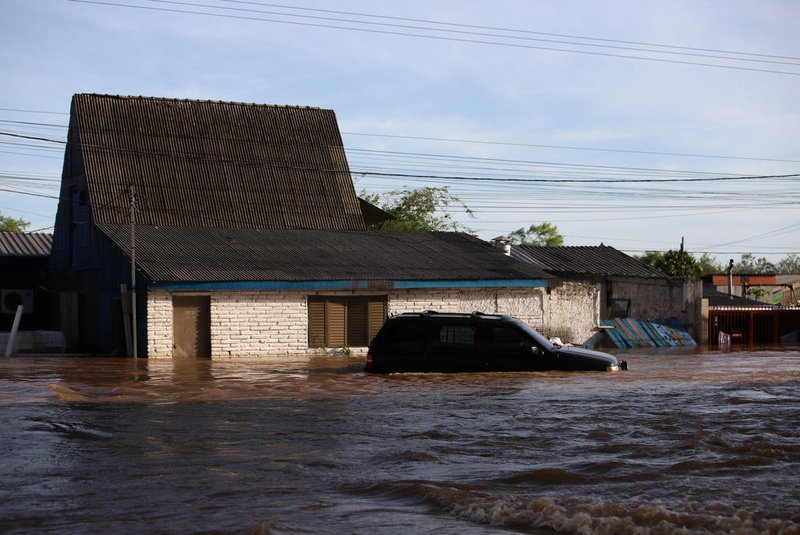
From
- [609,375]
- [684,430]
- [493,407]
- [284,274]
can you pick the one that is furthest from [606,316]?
[684,430]

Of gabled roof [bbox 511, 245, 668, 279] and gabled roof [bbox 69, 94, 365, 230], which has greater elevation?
gabled roof [bbox 69, 94, 365, 230]

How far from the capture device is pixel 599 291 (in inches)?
1369

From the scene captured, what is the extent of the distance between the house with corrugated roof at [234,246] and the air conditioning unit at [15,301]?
2464mm

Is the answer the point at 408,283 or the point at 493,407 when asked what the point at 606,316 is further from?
the point at 493,407

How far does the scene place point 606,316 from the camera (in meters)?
35.7

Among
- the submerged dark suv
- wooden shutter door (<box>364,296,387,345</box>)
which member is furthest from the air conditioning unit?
the submerged dark suv

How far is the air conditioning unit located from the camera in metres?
35.7

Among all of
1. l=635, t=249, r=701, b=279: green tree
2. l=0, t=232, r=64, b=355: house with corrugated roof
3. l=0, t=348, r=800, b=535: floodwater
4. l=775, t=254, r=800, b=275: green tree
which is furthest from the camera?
l=775, t=254, r=800, b=275: green tree

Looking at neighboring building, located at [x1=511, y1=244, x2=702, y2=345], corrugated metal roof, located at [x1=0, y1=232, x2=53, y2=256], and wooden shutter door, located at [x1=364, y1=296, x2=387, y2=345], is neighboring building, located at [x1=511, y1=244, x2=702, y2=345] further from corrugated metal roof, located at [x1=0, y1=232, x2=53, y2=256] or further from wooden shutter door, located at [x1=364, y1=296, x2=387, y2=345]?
corrugated metal roof, located at [x1=0, y1=232, x2=53, y2=256]

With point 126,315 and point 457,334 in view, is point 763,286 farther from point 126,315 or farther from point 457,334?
point 457,334

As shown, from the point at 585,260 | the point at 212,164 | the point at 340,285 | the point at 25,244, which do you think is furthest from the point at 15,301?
the point at 585,260

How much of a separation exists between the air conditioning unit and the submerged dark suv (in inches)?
830

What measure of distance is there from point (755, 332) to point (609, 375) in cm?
2152

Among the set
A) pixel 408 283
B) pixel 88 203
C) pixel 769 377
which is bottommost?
pixel 769 377
